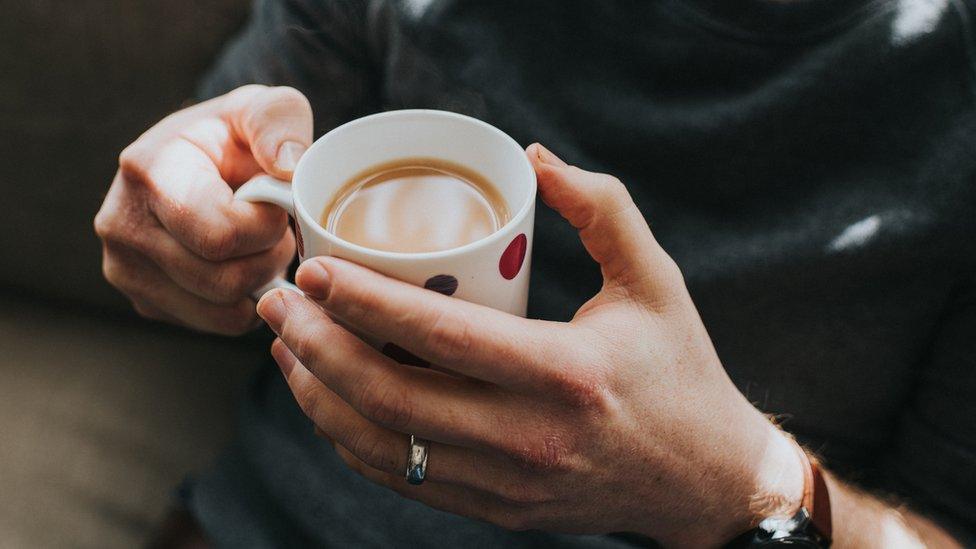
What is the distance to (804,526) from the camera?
0.84 metres

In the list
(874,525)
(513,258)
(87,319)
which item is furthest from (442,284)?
(87,319)

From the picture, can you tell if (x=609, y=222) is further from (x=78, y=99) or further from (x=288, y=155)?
(x=78, y=99)

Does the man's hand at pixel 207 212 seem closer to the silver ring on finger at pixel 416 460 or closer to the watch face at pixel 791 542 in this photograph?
the silver ring on finger at pixel 416 460

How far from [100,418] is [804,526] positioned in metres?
1.05

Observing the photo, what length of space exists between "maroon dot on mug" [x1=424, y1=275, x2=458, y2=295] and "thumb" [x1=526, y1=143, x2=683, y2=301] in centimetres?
12

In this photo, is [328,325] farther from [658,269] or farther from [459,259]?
[658,269]

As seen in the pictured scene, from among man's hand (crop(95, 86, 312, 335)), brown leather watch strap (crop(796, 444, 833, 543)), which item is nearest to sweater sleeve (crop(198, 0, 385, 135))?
man's hand (crop(95, 86, 312, 335))

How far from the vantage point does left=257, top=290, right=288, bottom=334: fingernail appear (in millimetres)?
659

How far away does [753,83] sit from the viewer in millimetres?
958

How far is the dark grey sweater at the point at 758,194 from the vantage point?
902mm

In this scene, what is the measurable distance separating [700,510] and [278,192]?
0.52 metres

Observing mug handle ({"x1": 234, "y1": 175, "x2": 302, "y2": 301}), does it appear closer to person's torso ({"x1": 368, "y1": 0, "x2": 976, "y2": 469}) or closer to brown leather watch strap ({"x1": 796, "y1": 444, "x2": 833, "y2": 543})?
person's torso ({"x1": 368, "y1": 0, "x2": 976, "y2": 469})

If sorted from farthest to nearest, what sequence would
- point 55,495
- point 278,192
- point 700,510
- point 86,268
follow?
point 86,268
point 55,495
point 700,510
point 278,192

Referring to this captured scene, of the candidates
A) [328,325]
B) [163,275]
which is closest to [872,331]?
[328,325]
